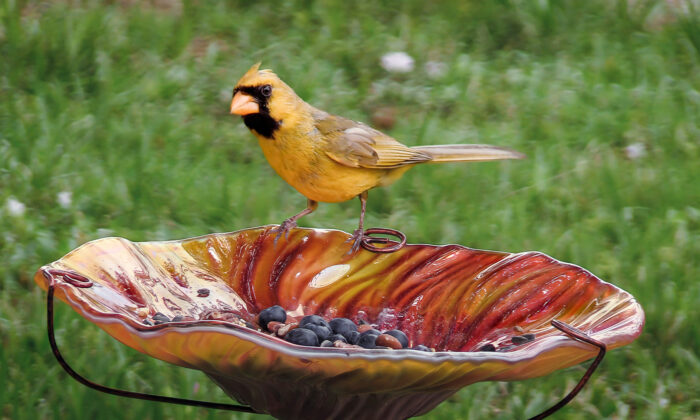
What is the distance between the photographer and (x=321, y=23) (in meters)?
5.40

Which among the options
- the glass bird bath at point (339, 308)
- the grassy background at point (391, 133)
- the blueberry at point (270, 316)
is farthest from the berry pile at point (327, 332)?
the grassy background at point (391, 133)

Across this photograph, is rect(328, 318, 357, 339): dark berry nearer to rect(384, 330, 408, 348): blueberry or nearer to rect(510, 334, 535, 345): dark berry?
rect(384, 330, 408, 348): blueberry

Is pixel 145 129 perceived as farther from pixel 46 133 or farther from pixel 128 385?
pixel 128 385

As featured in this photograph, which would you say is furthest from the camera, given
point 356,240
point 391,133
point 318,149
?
point 391,133

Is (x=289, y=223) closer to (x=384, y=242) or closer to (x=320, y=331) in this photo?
(x=384, y=242)

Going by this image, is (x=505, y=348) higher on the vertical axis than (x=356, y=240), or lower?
lower

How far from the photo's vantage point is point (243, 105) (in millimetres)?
2146

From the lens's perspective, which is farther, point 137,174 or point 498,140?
point 498,140

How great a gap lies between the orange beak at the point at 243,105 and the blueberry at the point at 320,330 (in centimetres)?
48

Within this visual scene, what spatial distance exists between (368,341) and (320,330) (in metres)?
0.11

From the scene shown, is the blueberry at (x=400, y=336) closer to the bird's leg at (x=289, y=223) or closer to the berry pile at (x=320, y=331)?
the berry pile at (x=320, y=331)

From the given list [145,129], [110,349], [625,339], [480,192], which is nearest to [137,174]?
[145,129]

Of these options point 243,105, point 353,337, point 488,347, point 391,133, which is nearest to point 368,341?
point 353,337

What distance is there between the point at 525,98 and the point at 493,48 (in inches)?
21.7
